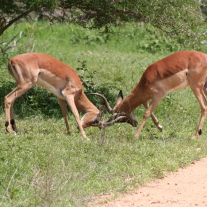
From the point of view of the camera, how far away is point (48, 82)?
7.96 metres

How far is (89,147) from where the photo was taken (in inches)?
256

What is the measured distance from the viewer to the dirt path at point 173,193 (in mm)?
4730

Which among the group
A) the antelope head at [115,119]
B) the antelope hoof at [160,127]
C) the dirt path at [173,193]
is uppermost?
the dirt path at [173,193]

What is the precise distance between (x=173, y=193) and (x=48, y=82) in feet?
12.0

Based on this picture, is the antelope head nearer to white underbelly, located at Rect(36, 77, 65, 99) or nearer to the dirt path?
white underbelly, located at Rect(36, 77, 65, 99)

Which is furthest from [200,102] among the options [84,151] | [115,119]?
[84,151]

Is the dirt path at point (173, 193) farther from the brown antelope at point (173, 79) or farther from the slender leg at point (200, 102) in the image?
the brown antelope at point (173, 79)

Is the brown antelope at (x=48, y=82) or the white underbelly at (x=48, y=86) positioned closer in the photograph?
the brown antelope at (x=48, y=82)

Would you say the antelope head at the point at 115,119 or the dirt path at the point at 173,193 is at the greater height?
the dirt path at the point at 173,193

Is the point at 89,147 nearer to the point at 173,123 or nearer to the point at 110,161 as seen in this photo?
the point at 110,161

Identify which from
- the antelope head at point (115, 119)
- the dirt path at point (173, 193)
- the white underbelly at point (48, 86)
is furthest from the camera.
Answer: the antelope head at point (115, 119)

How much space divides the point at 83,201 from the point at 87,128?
4.13 meters

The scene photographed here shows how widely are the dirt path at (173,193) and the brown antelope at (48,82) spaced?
236cm

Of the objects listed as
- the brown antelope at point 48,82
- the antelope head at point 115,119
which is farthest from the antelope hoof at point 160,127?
the brown antelope at point 48,82
